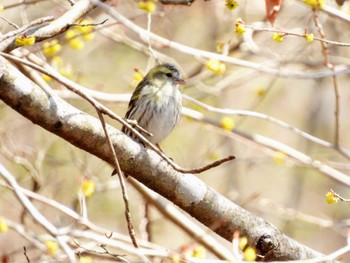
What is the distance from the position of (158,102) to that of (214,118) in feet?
6.44

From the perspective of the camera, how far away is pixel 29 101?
2.86 m

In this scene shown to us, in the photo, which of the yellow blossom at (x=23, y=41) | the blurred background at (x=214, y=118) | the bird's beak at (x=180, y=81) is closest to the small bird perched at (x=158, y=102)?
the bird's beak at (x=180, y=81)

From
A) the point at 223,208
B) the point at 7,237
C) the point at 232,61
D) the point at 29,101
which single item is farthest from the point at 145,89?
the point at 7,237

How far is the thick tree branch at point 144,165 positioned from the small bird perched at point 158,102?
166 centimetres

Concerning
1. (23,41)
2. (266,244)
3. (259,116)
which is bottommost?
(266,244)

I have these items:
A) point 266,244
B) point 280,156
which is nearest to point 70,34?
point 280,156

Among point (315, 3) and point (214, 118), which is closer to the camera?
point (315, 3)

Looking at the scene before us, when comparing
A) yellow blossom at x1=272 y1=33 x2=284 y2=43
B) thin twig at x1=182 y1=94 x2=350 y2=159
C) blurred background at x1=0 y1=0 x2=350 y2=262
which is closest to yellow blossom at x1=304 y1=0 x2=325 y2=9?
yellow blossom at x1=272 y1=33 x2=284 y2=43

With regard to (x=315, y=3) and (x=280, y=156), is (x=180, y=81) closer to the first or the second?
(x=280, y=156)

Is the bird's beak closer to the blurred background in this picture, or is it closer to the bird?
the bird

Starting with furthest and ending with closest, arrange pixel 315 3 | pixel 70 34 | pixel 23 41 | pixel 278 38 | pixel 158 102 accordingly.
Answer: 1. pixel 158 102
2. pixel 70 34
3. pixel 278 38
4. pixel 315 3
5. pixel 23 41

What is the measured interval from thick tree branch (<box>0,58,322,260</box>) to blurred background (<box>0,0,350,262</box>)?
1423 mm

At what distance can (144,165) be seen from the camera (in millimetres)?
3180

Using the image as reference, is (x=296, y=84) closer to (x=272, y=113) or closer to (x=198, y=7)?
(x=272, y=113)
